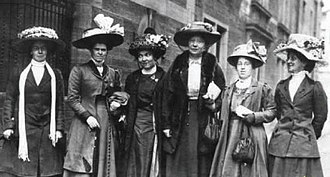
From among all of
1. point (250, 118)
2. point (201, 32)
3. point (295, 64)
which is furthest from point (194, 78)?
point (295, 64)

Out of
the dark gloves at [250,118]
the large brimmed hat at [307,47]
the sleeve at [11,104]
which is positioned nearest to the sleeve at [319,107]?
the large brimmed hat at [307,47]

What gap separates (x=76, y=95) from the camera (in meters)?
5.63

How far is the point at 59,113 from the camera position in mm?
5648

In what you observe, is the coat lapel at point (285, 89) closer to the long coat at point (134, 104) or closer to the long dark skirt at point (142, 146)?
the long coat at point (134, 104)

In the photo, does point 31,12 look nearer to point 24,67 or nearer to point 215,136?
point 24,67

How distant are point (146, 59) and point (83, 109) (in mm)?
973

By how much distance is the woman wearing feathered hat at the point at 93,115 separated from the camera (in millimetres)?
5602

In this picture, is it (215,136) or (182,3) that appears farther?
(182,3)

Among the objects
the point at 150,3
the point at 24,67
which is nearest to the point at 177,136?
the point at 24,67

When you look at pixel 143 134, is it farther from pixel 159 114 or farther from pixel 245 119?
pixel 245 119

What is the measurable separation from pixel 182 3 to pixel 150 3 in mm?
1736

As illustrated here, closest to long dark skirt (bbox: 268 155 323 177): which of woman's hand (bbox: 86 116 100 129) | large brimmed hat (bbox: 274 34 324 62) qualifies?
large brimmed hat (bbox: 274 34 324 62)

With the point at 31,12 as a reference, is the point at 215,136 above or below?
below

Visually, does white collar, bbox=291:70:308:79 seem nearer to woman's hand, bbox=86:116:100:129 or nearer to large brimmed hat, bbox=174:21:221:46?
large brimmed hat, bbox=174:21:221:46
